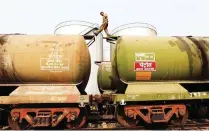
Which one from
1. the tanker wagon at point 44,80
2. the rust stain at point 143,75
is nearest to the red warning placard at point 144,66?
the rust stain at point 143,75

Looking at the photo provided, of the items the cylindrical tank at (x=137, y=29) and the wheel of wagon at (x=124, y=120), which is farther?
the cylindrical tank at (x=137, y=29)

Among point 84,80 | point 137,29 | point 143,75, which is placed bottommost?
point 84,80

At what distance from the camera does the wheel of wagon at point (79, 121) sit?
777 centimetres

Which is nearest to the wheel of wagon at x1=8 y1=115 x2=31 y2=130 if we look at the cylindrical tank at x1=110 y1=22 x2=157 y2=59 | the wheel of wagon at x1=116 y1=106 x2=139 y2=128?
the wheel of wagon at x1=116 y1=106 x2=139 y2=128

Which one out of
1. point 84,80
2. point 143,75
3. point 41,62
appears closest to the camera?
point 41,62

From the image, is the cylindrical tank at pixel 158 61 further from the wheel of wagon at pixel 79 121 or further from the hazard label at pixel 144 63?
the wheel of wagon at pixel 79 121

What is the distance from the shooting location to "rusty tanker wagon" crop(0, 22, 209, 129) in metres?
7.38

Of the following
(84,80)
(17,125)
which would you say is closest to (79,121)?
(84,80)

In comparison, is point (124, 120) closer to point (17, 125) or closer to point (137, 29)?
point (17, 125)

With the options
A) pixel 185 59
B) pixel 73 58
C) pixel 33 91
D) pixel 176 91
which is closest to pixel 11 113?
pixel 33 91

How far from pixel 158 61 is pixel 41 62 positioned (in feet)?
13.3

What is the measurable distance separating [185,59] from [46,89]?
4.96 metres

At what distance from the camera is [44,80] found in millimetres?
7590

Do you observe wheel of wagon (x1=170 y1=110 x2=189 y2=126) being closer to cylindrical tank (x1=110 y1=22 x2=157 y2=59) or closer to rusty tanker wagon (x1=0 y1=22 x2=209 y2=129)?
rusty tanker wagon (x1=0 y1=22 x2=209 y2=129)
